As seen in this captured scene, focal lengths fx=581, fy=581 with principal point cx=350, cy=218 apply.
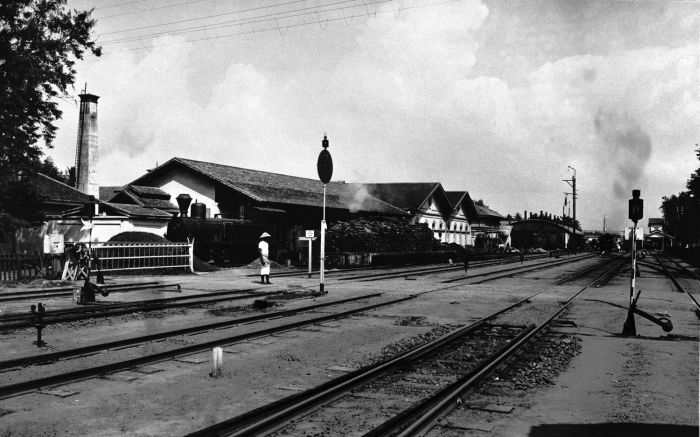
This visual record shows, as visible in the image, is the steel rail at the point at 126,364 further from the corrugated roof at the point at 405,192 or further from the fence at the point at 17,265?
the corrugated roof at the point at 405,192

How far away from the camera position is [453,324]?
12.3m

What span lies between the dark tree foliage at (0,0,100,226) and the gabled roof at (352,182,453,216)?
3623 cm

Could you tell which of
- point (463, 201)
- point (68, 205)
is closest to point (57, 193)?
point (68, 205)

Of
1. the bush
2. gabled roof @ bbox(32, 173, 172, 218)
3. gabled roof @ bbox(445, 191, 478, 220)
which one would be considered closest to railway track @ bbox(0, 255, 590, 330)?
the bush

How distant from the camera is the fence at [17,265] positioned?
2044 centimetres

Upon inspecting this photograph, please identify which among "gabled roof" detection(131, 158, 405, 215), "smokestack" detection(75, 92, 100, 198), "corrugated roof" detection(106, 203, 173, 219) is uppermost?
"smokestack" detection(75, 92, 100, 198)

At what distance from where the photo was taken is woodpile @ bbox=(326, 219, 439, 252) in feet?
126

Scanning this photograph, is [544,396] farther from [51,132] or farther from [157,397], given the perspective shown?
[51,132]

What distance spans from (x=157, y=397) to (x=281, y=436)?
6.52 ft

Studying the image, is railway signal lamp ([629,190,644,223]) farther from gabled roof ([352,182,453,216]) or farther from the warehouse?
gabled roof ([352,182,453,216])

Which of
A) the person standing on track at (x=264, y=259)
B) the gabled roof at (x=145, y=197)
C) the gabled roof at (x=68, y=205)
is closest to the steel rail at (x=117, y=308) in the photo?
the person standing on track at (x=264, y=259)

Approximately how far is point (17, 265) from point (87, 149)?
2737 centimetres

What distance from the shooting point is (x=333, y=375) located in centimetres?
764

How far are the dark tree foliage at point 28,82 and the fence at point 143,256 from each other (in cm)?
352
